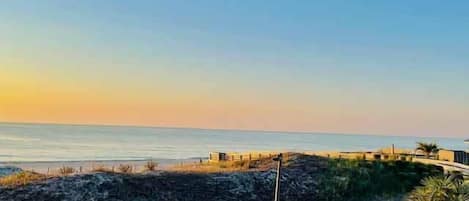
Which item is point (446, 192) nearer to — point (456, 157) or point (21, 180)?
point (21, 180)

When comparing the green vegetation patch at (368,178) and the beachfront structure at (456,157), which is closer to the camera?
the green vegetation patch at (368,178)

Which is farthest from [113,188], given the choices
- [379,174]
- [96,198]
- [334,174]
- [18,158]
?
[18,158]

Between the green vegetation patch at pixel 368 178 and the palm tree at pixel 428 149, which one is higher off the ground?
the palm tree at pixel 428 149

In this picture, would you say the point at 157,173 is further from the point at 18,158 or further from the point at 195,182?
the point at 18,158

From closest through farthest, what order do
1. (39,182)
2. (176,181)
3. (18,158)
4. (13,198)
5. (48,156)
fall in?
(13,198) < (39,182) < (176,181) < (18,158) < (48,156)

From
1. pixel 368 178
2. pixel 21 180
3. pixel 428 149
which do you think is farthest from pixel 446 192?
pixel 428 149

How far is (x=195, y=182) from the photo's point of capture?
24.3m

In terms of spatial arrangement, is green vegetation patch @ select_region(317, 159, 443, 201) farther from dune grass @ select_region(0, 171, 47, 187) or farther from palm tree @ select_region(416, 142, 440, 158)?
dune grass @ select_region(0, 171, 47, 187)

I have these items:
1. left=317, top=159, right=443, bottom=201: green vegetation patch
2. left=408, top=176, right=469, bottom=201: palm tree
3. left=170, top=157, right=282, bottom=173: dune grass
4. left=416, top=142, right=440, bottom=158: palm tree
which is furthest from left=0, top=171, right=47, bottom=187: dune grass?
left=416, top=142, right=440, bottom=158: palm tree

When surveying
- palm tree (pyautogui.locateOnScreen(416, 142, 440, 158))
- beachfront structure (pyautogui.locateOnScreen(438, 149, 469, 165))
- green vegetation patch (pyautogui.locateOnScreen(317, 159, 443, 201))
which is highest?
palm tree (pyautogui.locateOnScreen(416, 142, 440, 158))

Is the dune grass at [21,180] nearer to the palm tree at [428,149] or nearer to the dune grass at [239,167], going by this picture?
the dune grass at [239,167]

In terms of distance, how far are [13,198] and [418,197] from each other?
12.2m

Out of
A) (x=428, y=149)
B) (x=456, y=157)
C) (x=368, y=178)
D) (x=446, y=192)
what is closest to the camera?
(x=446, y=192)

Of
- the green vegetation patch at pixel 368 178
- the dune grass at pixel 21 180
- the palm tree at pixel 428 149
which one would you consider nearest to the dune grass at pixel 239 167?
the green vegetation patch at pixel 368 178
